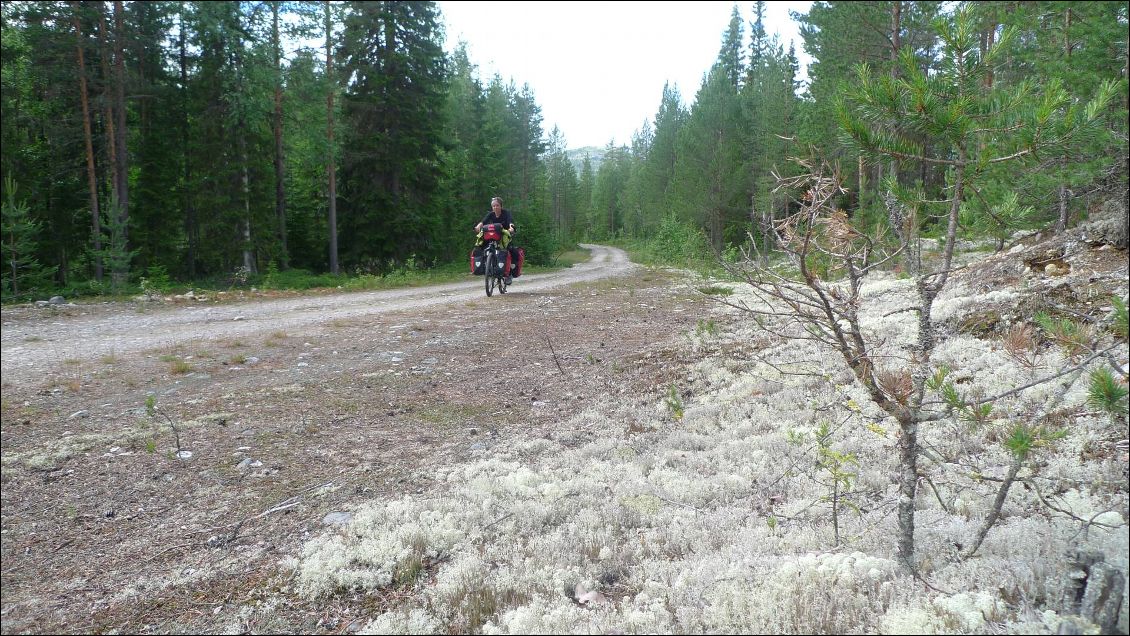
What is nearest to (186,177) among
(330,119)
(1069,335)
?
(330,119)

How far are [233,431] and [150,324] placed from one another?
234 inches

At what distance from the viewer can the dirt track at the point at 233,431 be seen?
2801mm

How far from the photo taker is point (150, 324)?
9.08m

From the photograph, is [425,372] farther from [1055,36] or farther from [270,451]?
[1055,36]

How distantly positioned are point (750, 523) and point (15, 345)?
359 inches

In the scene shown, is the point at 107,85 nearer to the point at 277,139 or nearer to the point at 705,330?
the point at 277,139

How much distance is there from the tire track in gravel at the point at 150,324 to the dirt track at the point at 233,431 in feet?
0.20

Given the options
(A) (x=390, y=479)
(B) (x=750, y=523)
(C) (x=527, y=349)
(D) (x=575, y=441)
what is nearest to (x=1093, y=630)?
(B) (x=750, y=523)

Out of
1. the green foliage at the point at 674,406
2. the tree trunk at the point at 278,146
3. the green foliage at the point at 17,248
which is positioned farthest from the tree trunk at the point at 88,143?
the green foliage at the point at 674,406

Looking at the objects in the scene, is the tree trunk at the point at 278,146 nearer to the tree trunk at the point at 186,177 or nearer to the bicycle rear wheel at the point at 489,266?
the tree trunk at the point at 186,177

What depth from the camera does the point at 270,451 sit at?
4367 millimetres

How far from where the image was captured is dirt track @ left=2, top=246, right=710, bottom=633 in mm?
2801

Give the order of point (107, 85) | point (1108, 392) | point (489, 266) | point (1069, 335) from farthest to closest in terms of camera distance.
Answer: point (107, 85) → point (489, 266) → point (1069, 335) → point (1108, 392)

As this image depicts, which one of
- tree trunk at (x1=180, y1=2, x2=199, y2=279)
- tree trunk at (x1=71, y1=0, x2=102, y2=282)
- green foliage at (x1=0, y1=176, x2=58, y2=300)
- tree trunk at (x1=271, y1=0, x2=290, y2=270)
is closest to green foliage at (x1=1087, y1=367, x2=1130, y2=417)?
green foliage at (x1=0, y1=176, x2=58, y2=300)
